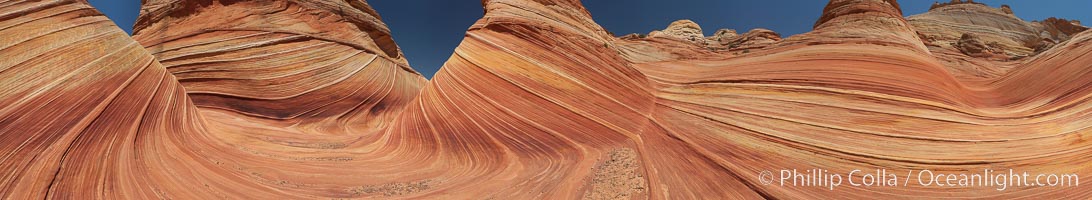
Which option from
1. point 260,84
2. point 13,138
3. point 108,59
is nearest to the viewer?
point 13,138

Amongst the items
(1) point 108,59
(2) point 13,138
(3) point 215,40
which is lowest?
(2) point 13,138

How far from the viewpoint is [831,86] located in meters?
6.24

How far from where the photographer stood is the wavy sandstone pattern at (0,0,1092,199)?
15.6 ft

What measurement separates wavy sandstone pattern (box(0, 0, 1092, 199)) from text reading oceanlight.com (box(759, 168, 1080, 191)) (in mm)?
109

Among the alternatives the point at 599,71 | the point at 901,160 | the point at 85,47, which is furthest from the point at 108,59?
the point at 901,160

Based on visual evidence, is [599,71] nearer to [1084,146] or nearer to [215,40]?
[1084,146]

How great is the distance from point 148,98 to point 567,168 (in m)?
6.04

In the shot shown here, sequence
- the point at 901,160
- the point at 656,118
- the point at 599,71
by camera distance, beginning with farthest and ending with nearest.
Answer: the point at 599,71 → the point at 656,118 → the point at 901,160

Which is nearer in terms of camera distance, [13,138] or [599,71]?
[13,138]

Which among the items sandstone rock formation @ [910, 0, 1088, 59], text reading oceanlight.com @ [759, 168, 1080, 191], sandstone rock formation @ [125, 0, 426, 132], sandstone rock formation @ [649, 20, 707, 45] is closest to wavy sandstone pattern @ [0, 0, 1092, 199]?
text reading oceanlight.com @ [759, 168, 1080, 191]

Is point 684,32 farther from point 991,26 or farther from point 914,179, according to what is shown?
point 991,26

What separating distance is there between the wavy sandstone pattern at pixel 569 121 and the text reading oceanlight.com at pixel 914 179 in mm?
109

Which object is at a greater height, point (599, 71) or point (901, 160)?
point (599, 71)

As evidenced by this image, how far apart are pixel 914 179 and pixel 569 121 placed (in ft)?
13.7
